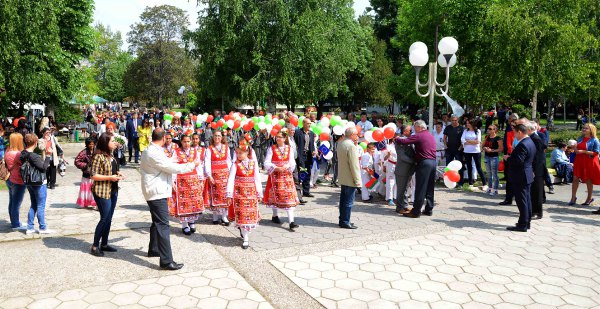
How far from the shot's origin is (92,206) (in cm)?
920

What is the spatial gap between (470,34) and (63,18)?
23.3 m

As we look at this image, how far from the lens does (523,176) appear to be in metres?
7.45

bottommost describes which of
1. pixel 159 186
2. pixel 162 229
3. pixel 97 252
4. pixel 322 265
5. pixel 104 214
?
pixel 322 265

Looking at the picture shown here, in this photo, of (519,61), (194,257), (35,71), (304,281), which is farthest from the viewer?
(35,71)

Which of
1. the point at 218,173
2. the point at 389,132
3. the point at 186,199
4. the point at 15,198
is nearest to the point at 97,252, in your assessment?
the point at 186,199

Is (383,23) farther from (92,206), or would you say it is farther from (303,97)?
(92,206)

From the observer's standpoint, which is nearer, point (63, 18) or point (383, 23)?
point (63, 18)

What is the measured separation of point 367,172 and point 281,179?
9.69ft

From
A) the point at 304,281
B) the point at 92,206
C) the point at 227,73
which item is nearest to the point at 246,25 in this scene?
the point at 227,73

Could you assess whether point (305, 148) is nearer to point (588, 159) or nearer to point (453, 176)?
point (453, 176)

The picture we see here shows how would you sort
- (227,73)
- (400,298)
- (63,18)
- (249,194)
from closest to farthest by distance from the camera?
1. (400,298)
2. (249,194)
3. (63,18)
4. (227,73)

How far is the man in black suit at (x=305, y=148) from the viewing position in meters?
10.0

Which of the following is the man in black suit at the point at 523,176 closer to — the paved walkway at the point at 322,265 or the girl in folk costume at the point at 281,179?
the paved walkway at the point at 322,265

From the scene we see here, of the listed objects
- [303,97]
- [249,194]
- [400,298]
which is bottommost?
[400,298]
